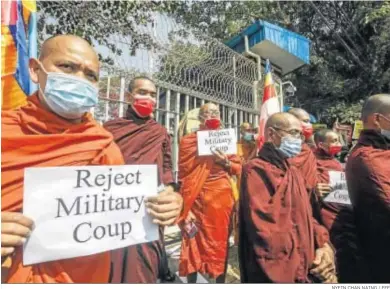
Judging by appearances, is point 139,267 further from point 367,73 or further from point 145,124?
point 367,73

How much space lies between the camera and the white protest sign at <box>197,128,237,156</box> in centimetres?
380

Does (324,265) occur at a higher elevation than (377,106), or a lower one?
lower

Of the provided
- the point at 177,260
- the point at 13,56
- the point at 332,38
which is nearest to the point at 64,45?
the point at 13,56

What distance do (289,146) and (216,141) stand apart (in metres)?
1.46

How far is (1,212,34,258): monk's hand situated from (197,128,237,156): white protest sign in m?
2.67

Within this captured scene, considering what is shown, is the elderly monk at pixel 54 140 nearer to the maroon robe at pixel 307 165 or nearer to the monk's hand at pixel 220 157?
the maroon robe at pixel 307 165

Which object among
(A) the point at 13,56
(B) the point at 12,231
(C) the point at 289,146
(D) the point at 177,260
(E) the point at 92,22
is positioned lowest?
(D) the point at 177,260

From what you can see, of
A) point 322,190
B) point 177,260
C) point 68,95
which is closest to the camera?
point 68,95

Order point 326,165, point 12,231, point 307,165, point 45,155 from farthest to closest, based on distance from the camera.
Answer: point 326,165 < point 307,165 < point 45,155 < point 12,231

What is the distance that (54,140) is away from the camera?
1370mm

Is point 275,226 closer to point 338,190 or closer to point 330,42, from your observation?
point 338,190

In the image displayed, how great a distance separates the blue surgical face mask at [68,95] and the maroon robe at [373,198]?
60.3 inches

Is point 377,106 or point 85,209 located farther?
point 377,106

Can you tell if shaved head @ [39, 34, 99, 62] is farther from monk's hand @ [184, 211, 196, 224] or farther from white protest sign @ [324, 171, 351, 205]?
monk's hand @ [184, 211, 196, 224]
